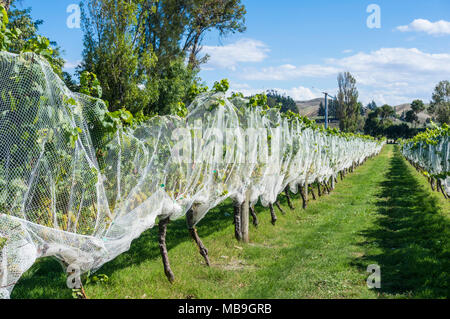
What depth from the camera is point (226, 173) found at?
21.4ft

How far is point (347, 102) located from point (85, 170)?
226 feet

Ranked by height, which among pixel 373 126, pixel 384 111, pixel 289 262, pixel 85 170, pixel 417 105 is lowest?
pixel 289 262

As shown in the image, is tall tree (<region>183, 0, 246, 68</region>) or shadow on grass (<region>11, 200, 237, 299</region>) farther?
tall tree (<region>183, 0, 246, 68</region>)

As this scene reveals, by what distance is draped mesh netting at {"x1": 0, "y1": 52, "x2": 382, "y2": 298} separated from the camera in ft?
10.2

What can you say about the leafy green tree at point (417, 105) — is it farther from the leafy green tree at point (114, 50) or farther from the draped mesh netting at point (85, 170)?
the draped mesh netting at point (85, 170)

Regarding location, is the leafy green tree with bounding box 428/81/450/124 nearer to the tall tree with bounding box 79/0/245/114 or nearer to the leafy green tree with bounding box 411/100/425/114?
the leafy green tree with bounding box 411/100/425/114

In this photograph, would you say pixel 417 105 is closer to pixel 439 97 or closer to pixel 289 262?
pixel 439 97

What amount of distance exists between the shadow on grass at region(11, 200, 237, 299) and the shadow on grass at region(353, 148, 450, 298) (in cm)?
340

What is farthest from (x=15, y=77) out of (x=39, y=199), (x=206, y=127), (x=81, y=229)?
(x=206, y=127)

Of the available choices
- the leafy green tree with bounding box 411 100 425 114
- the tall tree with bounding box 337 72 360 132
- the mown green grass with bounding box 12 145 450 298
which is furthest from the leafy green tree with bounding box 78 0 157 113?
the leafy green tree with bounding box 411 100 425 114

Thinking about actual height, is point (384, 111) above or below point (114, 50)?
above

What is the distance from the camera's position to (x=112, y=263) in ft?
19.6

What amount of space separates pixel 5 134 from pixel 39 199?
62 cm

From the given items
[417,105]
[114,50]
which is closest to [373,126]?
[417,105]
